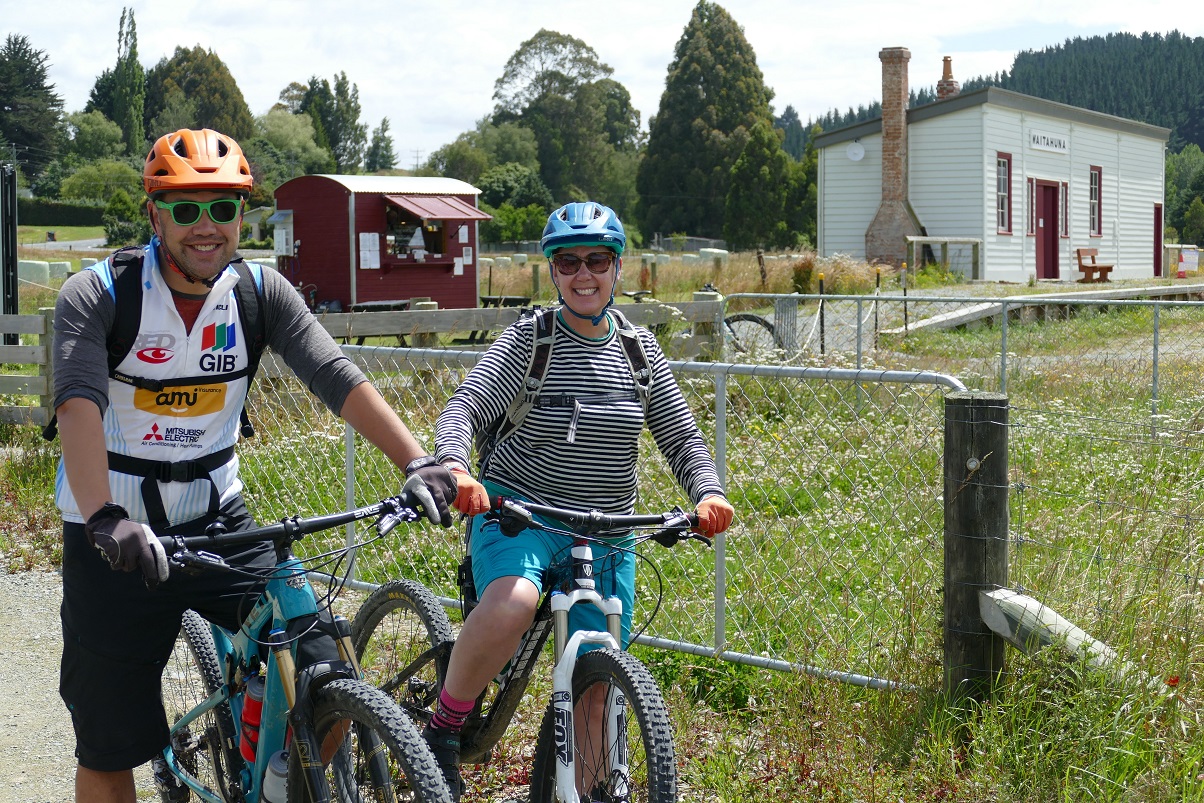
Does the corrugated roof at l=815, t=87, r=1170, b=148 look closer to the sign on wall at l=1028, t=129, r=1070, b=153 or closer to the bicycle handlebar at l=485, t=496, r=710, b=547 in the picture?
the sign on wall at l=1028, t=129, r=1070, b=153

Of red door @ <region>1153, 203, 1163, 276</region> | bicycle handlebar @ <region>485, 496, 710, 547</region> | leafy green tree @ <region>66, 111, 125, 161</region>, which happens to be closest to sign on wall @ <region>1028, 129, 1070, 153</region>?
red door @ <region>1153, 203, 1163, 276</region>

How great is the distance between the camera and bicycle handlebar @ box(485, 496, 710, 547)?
3.06m

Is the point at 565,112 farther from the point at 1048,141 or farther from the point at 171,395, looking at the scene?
the point at 171,395

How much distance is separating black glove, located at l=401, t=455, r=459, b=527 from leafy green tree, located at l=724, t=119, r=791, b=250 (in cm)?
5973

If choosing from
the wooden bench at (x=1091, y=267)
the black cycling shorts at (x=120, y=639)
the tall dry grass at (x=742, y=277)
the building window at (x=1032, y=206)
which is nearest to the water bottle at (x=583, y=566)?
the black cycling shorts at (x=120, y=639)

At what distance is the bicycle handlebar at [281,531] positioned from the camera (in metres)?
2.59

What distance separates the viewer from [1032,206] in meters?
33.0

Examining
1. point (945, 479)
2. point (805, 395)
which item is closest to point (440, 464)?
point (945, 479)

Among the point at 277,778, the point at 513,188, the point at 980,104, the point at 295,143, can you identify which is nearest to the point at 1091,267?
the point at 980,104

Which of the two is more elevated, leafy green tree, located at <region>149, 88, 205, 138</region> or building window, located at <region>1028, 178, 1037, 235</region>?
leafy green tree, located at <region>149, 88, 205, 138</region>

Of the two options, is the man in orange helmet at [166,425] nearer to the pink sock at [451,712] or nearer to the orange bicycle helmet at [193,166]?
the orange bicycle helmet at [193,166]

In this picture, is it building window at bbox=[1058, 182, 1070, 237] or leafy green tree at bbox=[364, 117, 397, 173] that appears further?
leafy green tree at bbox=[364, 117, 397, 173]

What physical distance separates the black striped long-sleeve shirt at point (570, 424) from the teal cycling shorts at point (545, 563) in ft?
0.38

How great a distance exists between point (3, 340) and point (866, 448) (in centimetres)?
1017
